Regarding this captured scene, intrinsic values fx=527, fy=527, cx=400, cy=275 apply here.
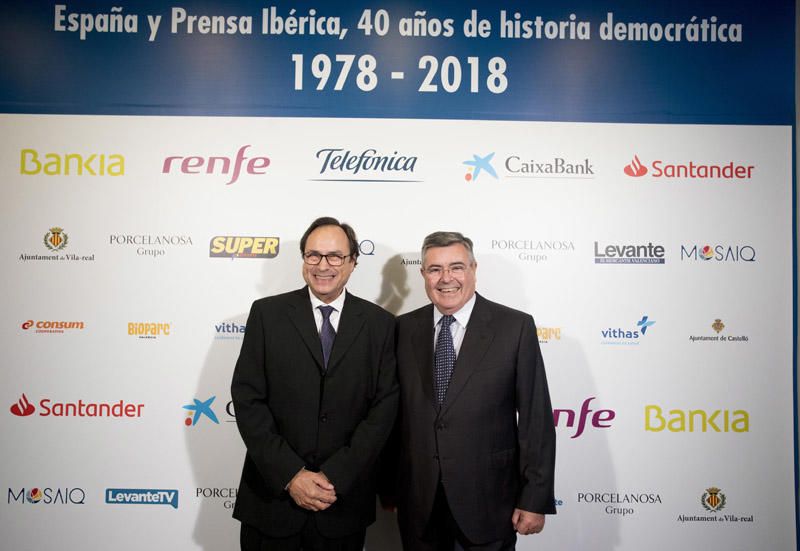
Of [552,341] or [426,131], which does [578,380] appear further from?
[426,131]

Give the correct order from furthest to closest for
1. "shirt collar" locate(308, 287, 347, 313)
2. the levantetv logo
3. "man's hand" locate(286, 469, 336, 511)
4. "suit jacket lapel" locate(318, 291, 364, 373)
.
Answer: the levantetv logo < "shirt collar" locate(308, 287, 347, 313) < "suit jacket lapel" locate(318, 291, 364, 373) < "man's hand" locate(286, 469, 336, 511)

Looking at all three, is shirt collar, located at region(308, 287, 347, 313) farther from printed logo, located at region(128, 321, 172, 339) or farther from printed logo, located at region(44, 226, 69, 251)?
printed logo, located at region(44, 226, 69, 251)

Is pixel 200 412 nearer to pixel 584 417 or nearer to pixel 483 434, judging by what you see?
pixel 483 434

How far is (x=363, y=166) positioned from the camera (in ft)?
9.05

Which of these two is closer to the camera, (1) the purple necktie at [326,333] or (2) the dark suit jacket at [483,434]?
(2) the dark suit jacket at [483,434]

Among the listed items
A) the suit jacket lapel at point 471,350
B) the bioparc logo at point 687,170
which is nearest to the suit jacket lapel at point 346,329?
the suit jacket lapel at point 471,350

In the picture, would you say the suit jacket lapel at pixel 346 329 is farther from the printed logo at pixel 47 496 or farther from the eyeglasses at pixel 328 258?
the printed logo at pixel 47 496

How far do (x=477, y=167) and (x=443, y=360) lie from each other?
1.21 metres

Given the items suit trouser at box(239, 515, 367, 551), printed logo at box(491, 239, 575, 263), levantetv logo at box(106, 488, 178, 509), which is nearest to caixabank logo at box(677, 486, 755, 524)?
printed logo at box(491, 239, 575, 263)

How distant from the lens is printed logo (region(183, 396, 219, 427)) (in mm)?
2736

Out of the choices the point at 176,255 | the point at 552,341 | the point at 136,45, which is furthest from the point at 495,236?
the point at 136,45

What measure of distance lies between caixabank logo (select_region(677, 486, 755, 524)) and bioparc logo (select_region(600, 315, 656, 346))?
34.1 inches

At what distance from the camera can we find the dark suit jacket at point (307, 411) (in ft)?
6.22

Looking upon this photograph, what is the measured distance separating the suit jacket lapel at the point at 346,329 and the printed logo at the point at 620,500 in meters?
1.61
